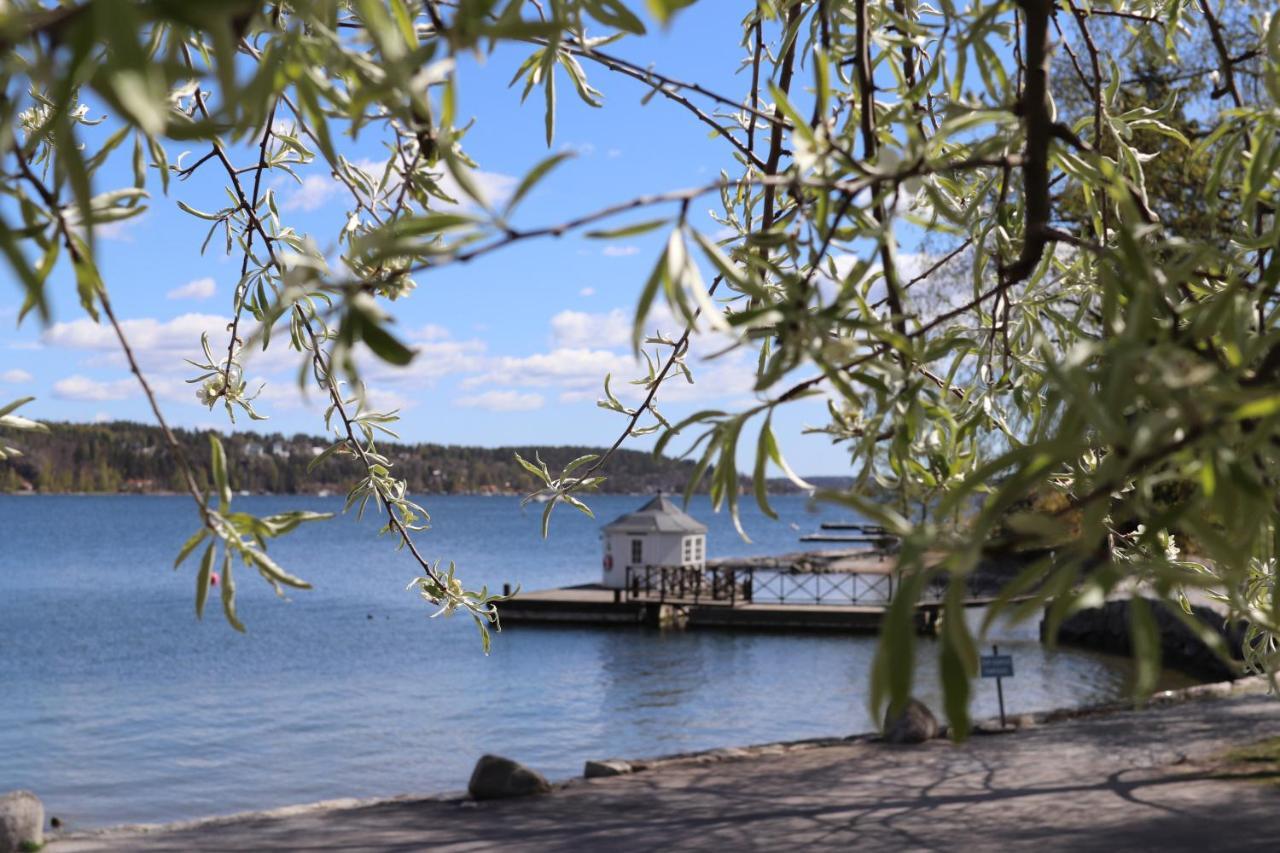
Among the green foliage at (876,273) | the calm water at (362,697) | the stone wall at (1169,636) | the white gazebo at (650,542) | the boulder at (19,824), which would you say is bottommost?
the calm water at (362,697)

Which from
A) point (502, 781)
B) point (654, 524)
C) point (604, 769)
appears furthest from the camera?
point (654, 524)

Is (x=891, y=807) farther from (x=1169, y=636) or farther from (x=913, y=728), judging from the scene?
(x=1169, y=636)

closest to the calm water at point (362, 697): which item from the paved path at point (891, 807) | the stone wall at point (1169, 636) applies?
the stone wall at point (1169, 636)

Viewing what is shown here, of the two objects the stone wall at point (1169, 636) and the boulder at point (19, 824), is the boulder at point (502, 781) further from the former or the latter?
the stone wall at point (1169, 636)

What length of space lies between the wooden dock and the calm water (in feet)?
1.58

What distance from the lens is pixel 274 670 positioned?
21922 millimetres

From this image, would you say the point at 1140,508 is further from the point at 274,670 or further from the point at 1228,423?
the point at 274,670

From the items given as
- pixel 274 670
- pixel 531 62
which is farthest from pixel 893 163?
pixel 274 670

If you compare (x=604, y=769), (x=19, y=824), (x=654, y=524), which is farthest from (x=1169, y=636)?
(x=19, y=824)

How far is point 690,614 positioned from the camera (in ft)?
79.2

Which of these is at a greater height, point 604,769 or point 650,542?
point 650,542

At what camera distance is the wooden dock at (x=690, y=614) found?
2295cm

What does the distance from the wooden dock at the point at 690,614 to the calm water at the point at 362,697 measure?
1.58 feet

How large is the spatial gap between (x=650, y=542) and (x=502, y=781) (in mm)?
19365
